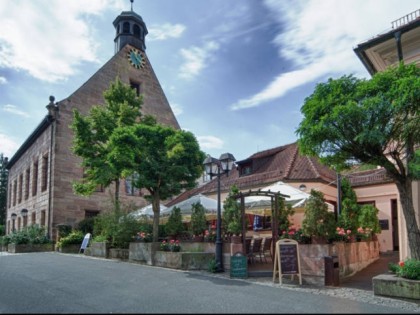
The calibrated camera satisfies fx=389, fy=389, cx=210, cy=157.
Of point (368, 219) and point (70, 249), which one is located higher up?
point (368, 219)

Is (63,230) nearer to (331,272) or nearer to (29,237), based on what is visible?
(29,237)

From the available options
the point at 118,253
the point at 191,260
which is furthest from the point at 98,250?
the point at 191,260

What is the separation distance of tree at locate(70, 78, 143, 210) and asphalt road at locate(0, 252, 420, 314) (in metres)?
8.34

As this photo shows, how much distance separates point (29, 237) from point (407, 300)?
19851 mm

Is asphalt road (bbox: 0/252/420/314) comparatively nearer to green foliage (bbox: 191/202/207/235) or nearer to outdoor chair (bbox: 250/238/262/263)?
green foliage (bbox: 191/202/207/235)

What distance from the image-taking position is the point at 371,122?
27.2 feet

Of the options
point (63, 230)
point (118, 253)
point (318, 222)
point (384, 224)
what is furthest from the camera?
point (63, 230)

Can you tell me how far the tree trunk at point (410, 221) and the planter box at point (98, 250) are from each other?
1141 centimetres

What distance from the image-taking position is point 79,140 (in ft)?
63.7

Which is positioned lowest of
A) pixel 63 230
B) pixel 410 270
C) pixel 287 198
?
pixel 410 270

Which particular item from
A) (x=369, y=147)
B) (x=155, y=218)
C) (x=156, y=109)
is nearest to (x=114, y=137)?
(x=155, y=218)

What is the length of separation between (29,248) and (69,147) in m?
6.56

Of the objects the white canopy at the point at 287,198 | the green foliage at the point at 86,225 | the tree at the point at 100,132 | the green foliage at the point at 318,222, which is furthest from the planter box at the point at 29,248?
the green foliage at the point at 318,222

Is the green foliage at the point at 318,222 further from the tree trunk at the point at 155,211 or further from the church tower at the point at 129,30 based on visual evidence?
the church tower at the point at 129,30
